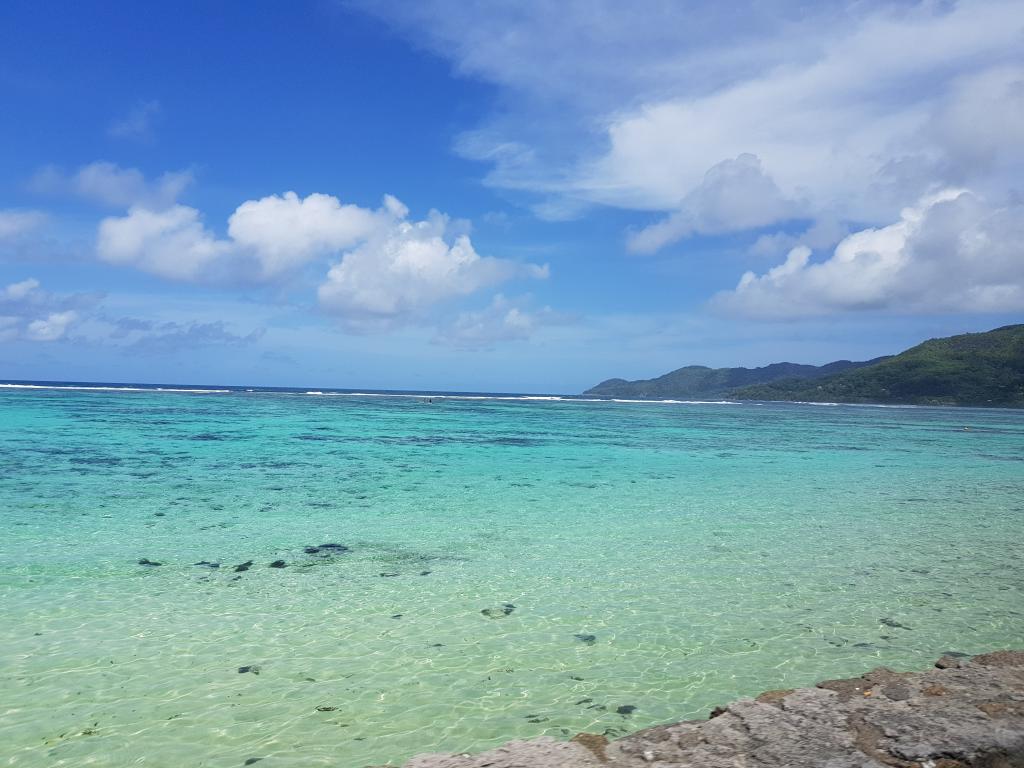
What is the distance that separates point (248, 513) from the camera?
546 inches

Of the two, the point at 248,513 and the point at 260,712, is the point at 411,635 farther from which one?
the point at 248,513

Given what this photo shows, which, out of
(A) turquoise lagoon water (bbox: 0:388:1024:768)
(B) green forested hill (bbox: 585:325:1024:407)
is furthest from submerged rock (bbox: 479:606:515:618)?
(B) green forested hill (bbox: 585:325:1024:407)

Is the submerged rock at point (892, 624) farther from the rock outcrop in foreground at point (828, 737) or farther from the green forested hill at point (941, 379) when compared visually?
the green forested hill at point (941, 379)

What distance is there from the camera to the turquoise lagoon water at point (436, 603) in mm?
5641

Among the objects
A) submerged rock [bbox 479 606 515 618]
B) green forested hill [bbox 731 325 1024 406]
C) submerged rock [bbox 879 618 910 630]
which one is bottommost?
submerged rock [bbox 879 618 910 630]

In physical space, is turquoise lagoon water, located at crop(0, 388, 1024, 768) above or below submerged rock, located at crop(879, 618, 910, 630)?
above

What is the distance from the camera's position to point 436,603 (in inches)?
337

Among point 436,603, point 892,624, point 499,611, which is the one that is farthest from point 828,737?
point 436,603

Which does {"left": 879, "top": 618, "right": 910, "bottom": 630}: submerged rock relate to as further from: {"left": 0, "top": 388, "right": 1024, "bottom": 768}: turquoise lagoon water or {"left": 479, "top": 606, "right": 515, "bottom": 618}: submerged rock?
{"left": 479, "top": 606, "right": 515, "bottom": 618}: submerged rock

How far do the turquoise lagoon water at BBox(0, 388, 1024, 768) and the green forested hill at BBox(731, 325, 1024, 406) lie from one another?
136 meters

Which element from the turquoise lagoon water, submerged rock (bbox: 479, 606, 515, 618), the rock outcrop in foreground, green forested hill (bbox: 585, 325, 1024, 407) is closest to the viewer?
the rock outcrop in foreground

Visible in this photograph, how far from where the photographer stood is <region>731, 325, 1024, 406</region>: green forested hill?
12875 centimetres

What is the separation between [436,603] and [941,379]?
15996 cm

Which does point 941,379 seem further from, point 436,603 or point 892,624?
point 436,603
